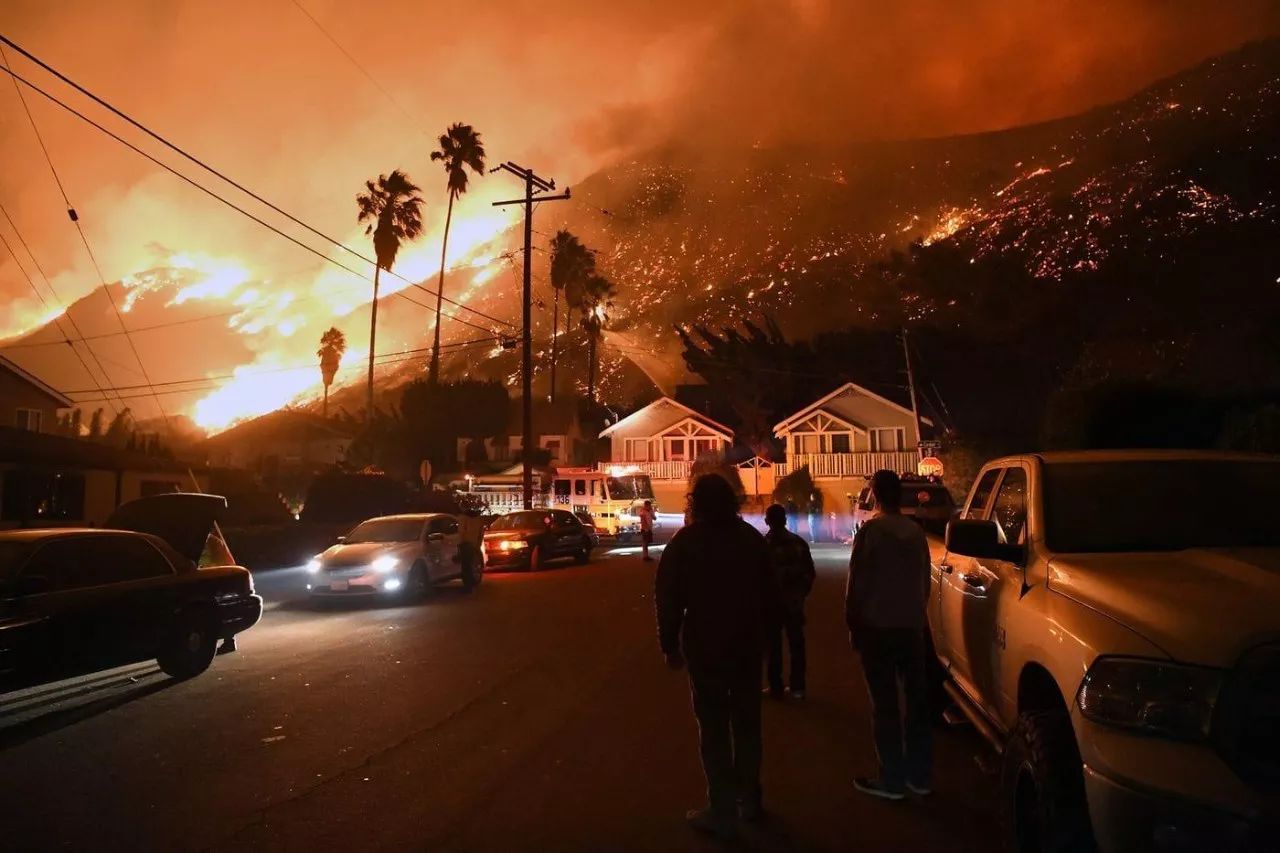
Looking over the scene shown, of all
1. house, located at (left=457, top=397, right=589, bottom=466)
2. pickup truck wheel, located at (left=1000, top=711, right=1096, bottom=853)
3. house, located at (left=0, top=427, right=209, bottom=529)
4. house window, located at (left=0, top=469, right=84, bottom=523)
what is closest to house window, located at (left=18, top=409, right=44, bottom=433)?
house, located at (left=0, top=427, right=209, bottom=529)

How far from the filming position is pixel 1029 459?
5.35 metres

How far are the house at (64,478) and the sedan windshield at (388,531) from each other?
12405 mm

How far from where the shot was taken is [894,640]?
5.37 meters

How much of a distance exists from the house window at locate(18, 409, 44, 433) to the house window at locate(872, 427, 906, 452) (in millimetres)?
37636

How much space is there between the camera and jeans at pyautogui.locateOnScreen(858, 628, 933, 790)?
5.38 metres

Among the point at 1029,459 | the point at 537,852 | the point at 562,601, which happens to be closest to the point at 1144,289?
the point at 562,601

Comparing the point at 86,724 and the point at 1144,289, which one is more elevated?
the point at 1144,289

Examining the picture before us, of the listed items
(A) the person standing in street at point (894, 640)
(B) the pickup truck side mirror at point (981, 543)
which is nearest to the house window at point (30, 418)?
(A) the person standing in street at point (894, 640)

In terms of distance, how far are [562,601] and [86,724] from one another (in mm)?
8774

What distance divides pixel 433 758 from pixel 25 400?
32.7m

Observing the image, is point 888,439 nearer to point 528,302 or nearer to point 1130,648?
point 528,302

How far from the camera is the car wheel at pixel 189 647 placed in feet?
30.7

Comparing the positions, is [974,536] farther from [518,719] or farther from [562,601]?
[562,601]

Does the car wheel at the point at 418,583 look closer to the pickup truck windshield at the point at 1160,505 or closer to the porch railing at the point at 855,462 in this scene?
the pickup truck windshield at the point at 1160,505
